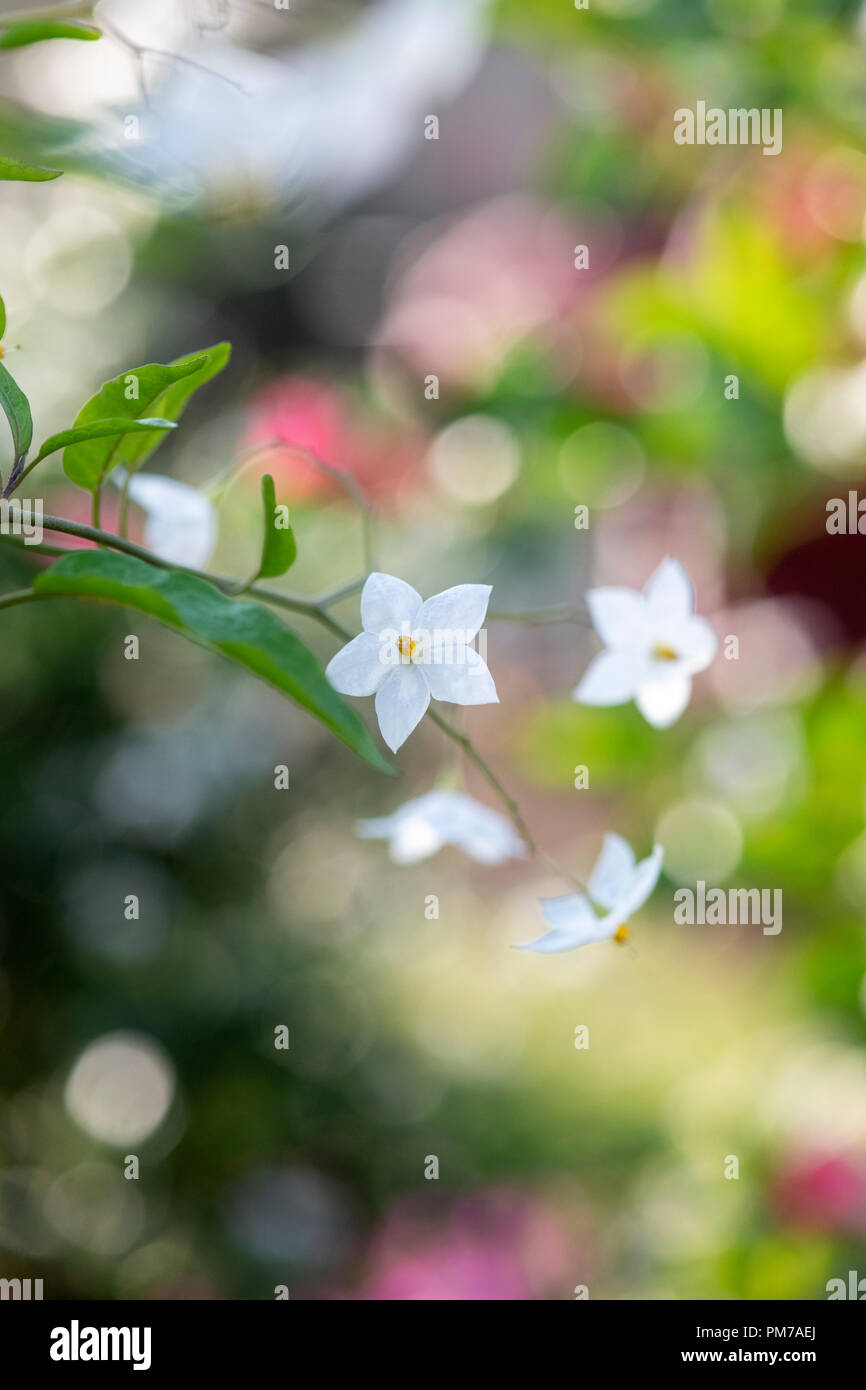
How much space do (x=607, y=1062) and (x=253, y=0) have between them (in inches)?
50.2

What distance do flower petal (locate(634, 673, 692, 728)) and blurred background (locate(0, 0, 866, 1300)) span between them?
456mm

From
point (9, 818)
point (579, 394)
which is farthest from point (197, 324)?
point (9, 818)

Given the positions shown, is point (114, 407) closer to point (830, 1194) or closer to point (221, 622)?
point (221, 622)

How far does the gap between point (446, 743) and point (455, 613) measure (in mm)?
514

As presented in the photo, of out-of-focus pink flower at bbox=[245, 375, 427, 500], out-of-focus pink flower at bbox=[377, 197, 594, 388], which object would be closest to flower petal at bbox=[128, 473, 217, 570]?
out-of-focus pink flower at bbox=[245, 375, 427, 500]

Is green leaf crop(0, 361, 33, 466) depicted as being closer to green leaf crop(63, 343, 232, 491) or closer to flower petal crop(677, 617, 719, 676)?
green leaf crop(63, 343, 232, 491)

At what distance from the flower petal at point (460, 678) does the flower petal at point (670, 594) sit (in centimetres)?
10

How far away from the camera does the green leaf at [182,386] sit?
246 millimetres

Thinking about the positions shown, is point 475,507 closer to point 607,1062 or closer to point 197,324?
point 197,324

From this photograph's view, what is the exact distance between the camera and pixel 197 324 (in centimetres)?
150

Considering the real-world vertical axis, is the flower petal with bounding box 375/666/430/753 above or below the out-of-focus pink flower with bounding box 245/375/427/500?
below

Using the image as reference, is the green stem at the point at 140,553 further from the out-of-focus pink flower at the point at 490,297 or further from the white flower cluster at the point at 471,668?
the out-of-focus pink flower at the point at 490,297

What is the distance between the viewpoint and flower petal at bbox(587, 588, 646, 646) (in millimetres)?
351

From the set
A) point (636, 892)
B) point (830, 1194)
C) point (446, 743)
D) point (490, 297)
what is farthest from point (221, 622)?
point (490, 297)
